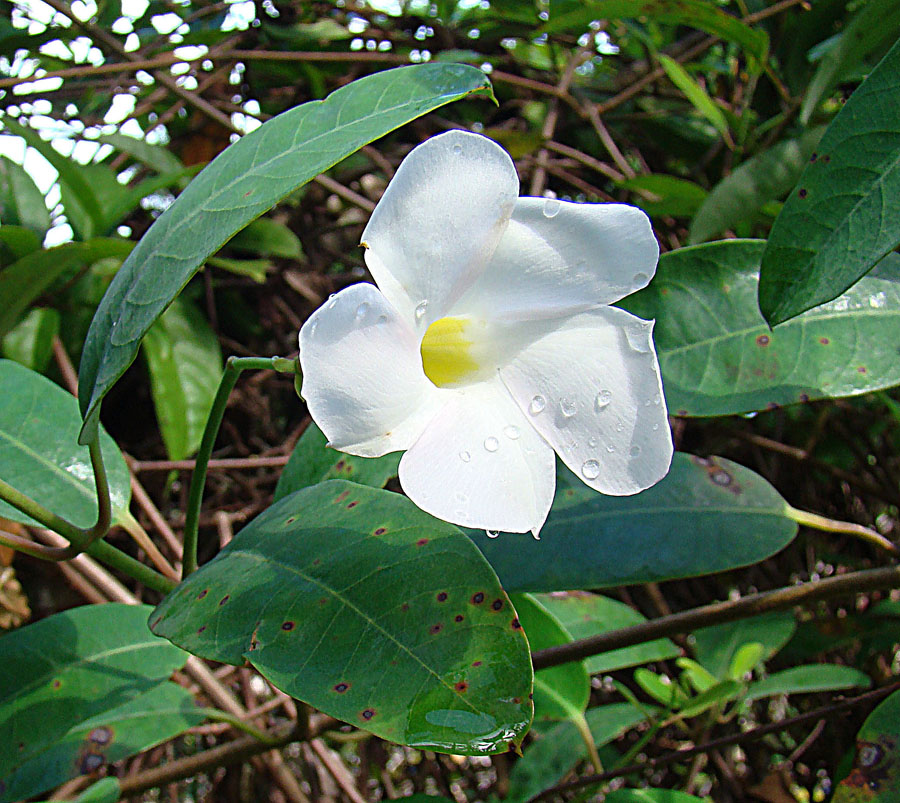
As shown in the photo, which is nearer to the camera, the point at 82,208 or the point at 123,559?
the point at 123,559

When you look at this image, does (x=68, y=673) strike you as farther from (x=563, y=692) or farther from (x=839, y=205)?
(x=839, y=205)

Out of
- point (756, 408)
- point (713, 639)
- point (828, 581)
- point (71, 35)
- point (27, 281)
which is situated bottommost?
point (713, 639)

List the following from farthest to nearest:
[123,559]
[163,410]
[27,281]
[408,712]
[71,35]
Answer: [71,35], [163,410], [27,281], [123,559], [408,712]

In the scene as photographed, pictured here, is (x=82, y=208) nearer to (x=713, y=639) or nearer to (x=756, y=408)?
(x=756, y=408)

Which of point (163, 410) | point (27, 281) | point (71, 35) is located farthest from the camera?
point (71, 35)

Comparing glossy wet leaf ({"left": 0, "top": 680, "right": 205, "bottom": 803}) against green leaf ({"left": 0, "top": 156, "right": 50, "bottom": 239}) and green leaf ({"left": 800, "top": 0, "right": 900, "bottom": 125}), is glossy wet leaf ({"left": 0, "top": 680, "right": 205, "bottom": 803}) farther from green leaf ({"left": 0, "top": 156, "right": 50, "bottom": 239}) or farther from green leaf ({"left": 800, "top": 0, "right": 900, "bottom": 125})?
green leaf ({"left": 800, "top": 0, "right": 900, "bottom": 125})

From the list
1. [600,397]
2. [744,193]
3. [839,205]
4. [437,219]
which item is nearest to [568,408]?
[600,397]

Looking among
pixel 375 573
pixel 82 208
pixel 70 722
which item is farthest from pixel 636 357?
pixel 82 208
